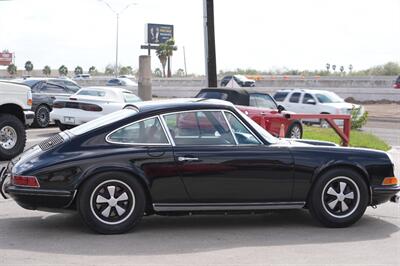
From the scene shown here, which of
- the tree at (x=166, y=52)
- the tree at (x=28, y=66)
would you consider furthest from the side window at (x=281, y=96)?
the tree at (x=28, y=66)

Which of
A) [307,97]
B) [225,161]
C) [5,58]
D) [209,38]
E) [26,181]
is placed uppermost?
[5,58]

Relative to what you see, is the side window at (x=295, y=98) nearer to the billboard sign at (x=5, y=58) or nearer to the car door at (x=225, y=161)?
the car door at (x=225, y=161)

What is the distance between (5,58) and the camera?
11212 centimetres

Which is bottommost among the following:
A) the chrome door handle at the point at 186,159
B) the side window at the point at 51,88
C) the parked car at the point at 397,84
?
the chrome door handle at the point at 186,159

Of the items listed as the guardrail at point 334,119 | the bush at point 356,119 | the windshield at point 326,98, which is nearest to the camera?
the guardrail at point 334,119

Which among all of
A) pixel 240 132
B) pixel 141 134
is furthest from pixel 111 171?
pixel 240 132

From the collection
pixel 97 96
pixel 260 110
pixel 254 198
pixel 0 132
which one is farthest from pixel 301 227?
pixel 97 96

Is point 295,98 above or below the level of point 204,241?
above

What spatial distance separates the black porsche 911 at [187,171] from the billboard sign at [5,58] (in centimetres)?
10783

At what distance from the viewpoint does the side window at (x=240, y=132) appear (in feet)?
22.5

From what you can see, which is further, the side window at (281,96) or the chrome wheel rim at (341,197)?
the side window at (281,96)

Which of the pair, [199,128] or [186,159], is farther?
[199,128]

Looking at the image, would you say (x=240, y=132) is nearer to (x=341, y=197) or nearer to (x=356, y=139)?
(x=341, y=197)

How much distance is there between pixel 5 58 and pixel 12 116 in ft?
344
